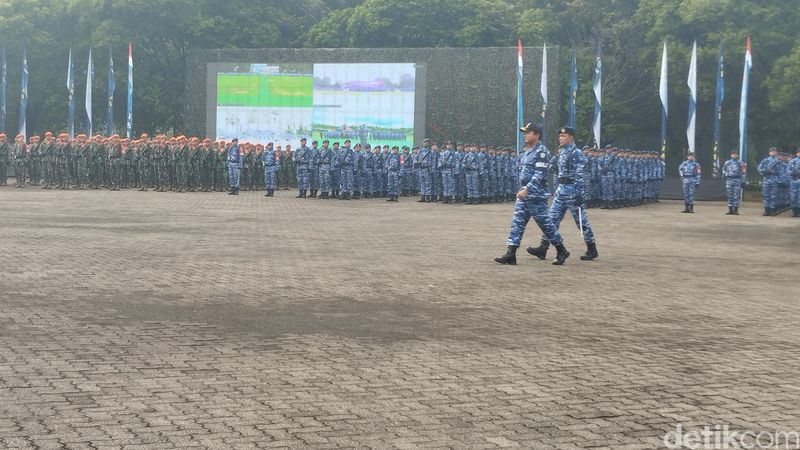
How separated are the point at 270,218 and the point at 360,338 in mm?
14213

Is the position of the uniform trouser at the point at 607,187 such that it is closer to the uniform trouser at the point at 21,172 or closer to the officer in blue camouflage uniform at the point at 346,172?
the officer in blue camouflage uniform at the point at 346,172

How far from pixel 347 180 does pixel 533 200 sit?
2035cm

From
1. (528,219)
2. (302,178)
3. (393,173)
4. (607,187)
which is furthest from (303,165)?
(528,219)

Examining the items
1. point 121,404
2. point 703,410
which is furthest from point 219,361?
point 703,410

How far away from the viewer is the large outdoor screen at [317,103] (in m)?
43.0

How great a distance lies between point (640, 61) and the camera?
54156 mm

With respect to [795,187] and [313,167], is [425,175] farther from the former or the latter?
[795,187]

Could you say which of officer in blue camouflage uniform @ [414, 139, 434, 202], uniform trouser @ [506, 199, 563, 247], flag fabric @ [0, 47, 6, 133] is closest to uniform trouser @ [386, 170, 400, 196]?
officer in blue camouflage uniform @ [414, 139, 434, 202]

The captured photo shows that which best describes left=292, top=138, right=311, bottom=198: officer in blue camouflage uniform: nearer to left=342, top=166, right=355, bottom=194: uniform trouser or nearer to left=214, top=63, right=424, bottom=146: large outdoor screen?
left=342, top=166, right=355, bottom=194: uniform trouser

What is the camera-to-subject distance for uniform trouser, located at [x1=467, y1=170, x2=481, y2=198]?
32688 millimetres

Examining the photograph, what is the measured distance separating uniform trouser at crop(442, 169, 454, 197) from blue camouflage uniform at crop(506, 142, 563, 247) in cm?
1833

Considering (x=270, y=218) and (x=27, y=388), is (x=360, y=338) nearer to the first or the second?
(x=27, y=388)

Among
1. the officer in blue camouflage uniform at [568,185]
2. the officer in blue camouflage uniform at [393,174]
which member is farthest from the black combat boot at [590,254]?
the officer in blue camouflage uniform at [393,174]

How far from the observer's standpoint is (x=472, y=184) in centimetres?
3278
